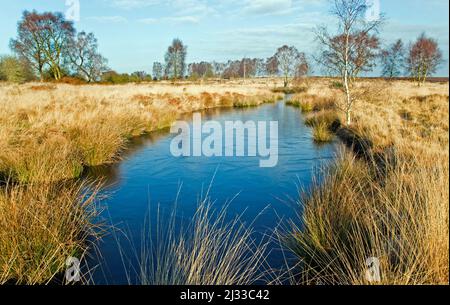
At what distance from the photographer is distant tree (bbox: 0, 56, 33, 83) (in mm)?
29828

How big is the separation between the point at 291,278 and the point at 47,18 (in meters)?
30.0

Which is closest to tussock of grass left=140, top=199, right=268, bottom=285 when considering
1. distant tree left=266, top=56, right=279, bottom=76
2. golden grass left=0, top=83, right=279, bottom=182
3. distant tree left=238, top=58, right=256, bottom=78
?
golden grass left=0, top=83, right=279, bottom=182

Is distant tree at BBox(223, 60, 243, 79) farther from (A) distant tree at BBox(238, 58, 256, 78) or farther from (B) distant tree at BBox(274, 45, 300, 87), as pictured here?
(B) distant tree at BBox(274, 45, 300, 87)

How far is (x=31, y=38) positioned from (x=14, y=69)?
157 inches

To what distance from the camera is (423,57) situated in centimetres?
2788

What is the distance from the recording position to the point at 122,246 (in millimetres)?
3906

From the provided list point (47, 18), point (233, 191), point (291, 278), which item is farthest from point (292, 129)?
point (47, 18)

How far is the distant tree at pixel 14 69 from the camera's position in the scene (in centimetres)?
2983

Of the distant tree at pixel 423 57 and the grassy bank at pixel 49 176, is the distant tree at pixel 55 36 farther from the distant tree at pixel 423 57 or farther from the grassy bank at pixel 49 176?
the distant tree at pixel 423 57

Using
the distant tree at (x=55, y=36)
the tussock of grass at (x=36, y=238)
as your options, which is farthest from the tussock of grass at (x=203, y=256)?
the distant tree at (x=55, y=36)

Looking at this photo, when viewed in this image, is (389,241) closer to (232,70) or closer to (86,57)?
(86,57)

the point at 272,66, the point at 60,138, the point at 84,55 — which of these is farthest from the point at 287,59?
the point at 60,138
